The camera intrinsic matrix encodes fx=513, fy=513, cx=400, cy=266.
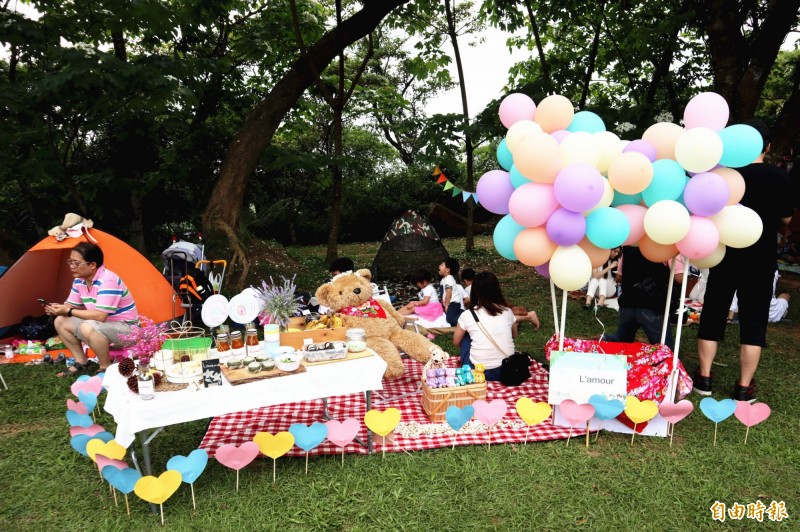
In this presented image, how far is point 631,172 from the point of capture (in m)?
3.01

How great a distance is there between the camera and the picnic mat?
140 inches

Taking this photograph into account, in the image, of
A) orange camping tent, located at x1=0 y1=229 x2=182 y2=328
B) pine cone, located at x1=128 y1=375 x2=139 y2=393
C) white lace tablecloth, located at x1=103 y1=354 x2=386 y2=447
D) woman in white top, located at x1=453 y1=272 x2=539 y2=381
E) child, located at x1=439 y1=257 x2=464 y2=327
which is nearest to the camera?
white lace tablecloth, located at x1=103 y1=354 x2=386 y2=447

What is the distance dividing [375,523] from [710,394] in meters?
3.09

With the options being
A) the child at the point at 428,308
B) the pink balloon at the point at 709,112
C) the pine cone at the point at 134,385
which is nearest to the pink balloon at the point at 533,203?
the pink balloon at the point at 709,112

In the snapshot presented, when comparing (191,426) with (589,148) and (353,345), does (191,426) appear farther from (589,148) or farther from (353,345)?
(589,148)

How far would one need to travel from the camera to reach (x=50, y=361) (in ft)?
17.9

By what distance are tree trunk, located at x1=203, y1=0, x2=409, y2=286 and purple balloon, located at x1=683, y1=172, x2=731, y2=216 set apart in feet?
21.7

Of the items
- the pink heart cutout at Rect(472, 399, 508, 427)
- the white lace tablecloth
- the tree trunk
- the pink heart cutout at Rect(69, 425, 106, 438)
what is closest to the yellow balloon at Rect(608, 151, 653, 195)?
the pink heart cutout at Rect(472, 399, 508, 427)

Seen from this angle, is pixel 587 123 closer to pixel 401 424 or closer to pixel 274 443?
pixel 401 424

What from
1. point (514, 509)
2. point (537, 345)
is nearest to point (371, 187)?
point (537, 345)

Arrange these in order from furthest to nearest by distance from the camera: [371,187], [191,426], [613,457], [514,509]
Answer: [371,187]
[191,426]
[613,457]
[514,509]

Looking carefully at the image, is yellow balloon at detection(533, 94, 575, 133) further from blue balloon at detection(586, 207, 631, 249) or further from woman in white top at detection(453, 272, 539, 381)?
woman in white top at detection(453, 272, 539, 381)

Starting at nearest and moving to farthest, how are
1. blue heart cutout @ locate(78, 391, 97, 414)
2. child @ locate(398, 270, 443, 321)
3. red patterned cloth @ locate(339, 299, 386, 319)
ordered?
1. blue heart cutout @ locate(78, 391, 97, 414)
2. red patterned cloth @ locate(339, 299, 386, 319)
3. child @ locate(398, 270, 443, 321)

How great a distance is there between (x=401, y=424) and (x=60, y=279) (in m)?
4.86
